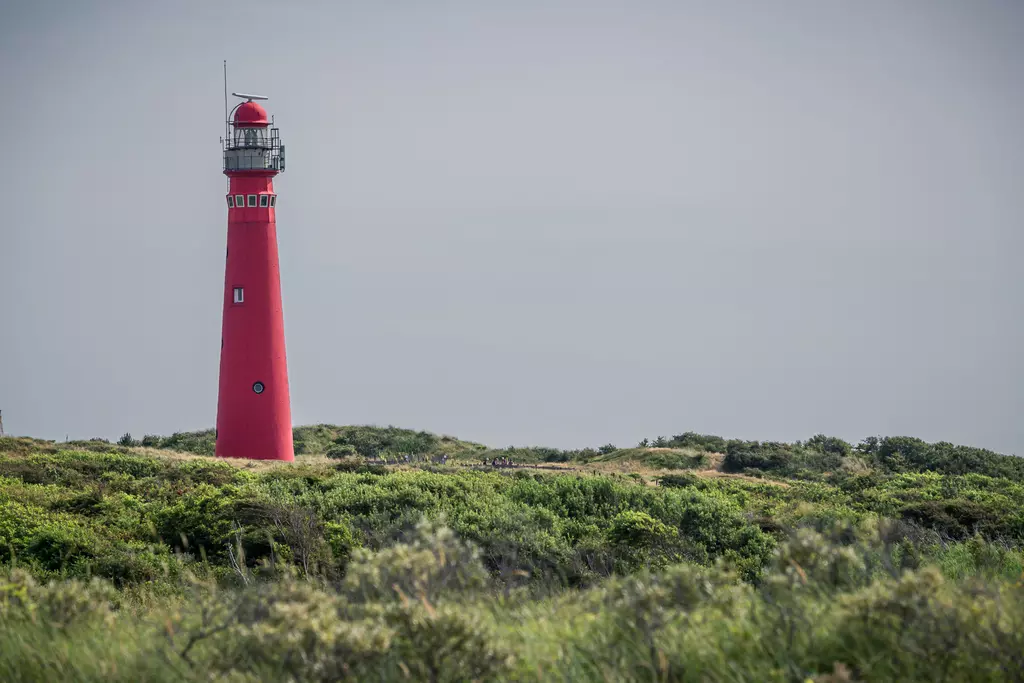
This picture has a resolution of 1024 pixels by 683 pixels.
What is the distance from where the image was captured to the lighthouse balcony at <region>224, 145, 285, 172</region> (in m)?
34.3

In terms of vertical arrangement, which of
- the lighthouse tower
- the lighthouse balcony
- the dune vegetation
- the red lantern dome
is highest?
the red lantern dome

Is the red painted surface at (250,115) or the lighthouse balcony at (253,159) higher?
the red painted surface at (250,115)

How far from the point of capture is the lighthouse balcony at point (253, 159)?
1350 inches

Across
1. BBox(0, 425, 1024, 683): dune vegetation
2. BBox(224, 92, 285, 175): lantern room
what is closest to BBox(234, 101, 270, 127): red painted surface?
BBox(224, 92, 285, 175): lantern room

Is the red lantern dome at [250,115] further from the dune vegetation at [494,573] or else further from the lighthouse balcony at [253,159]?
the dune vegetation at [494,573]

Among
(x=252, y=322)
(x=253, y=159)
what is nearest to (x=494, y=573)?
(x=252, y=322)

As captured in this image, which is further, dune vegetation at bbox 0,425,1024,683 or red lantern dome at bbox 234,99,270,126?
red lantern dome at bbox 234,99,270,126

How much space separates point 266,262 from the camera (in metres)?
33.7

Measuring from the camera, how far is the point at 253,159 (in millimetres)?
34406

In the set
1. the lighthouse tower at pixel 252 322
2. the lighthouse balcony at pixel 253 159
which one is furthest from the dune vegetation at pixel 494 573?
the lighthouse balcony at pixel 253 159

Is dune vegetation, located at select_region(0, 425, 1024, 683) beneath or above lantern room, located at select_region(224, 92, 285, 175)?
beneath

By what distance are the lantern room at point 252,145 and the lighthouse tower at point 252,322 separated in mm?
31

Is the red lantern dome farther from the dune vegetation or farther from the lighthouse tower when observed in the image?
the dune vegetation

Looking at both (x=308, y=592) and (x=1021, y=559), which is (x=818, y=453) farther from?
(x=308, y=592)
